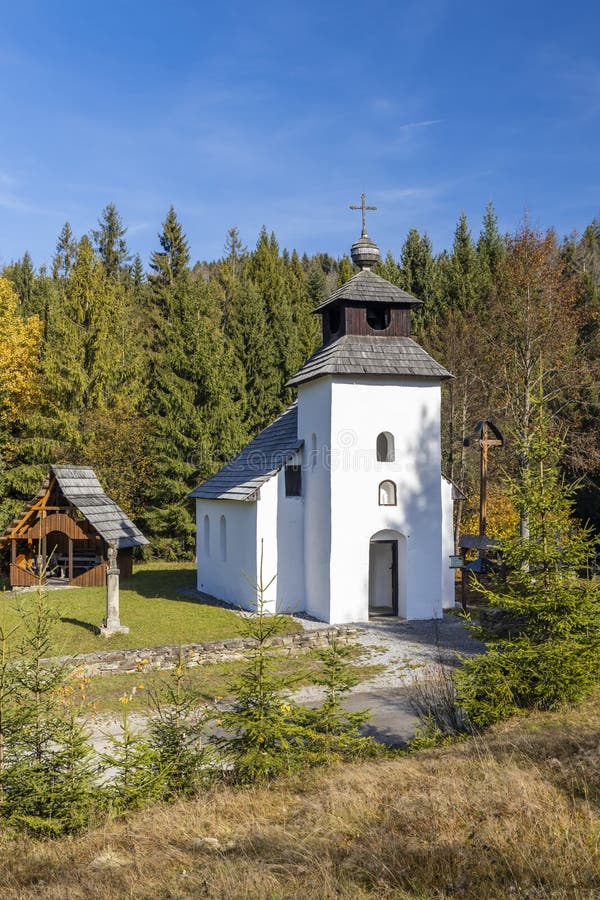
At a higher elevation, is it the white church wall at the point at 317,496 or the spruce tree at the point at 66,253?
the spruce tree at the point at 66,253

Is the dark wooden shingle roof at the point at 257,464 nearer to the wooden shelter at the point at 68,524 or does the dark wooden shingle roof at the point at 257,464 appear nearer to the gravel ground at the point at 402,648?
the wooden shelter at the point at 68,524

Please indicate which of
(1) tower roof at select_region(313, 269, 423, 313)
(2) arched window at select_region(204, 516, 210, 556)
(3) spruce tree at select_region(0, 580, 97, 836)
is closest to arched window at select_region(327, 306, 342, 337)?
(1) tower roof at select_region(313, 269, 423, 313)

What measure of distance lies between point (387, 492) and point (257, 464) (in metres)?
4.17

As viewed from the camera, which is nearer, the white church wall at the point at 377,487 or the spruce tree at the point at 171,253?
the white church wall at the point at 377,487

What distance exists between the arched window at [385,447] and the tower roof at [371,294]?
348 centimetres

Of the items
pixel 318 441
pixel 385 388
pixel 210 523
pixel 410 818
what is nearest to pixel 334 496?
pixel 318 441

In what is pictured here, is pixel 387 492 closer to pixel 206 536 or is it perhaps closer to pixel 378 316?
pixel 378 316

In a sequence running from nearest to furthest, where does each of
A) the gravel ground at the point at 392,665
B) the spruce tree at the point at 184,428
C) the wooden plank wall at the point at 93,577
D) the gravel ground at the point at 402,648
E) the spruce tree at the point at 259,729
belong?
the spruce tree at the point at 259,729, the gravel ground at the point at 392,665, the gravel ground at the point at 402,648, the wooden plank wall at the point at 93,577, the spruce tree at the point at 184,428

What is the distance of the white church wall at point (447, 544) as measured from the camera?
1900cm

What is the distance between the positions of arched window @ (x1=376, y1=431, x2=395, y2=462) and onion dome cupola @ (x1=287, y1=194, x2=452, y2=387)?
1.66 meters

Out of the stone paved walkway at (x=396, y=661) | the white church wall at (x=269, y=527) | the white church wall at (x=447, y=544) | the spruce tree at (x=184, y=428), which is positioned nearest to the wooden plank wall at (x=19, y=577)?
the spruce tree at (x=184, y=428)

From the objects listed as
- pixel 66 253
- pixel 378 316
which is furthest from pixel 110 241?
pixel 378 316

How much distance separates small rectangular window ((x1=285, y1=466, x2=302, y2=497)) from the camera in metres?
19.1

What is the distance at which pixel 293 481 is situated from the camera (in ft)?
63.1
